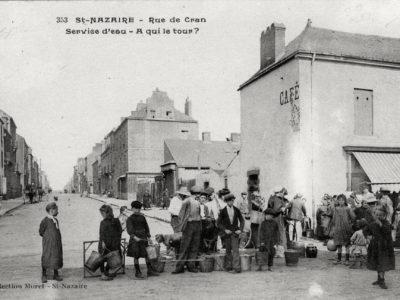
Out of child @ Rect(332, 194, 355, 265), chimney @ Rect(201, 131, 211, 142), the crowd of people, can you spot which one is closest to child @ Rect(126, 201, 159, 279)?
the crowd of people

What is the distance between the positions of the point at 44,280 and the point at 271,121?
12.3 meters

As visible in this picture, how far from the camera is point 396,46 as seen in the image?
1812 centimetres

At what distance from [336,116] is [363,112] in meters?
1.18

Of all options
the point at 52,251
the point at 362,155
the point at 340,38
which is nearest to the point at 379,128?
the point at 362,155

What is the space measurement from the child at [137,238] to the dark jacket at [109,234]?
243 mm

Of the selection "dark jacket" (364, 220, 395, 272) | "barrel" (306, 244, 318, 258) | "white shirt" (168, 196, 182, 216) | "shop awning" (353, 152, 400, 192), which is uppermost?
"shop awning" (353, 152, 400, 192)

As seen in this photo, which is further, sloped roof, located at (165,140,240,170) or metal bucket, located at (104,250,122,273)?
sloped roof, located at (165,140,240,170)


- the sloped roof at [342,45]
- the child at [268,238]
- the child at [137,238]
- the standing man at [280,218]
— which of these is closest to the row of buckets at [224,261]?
the child at [268,238]

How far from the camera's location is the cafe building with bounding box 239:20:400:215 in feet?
50.4

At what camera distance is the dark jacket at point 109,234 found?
8094mm

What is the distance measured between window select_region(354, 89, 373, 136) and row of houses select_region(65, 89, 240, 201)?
1943cm

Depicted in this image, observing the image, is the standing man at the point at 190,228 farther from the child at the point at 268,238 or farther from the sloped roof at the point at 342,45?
the sloped roof at the point at 342,45

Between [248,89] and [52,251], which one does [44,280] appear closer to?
[52,251]

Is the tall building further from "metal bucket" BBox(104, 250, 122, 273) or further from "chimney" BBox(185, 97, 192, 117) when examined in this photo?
"metal bucket" BBox(104, 250, 122, 273)
